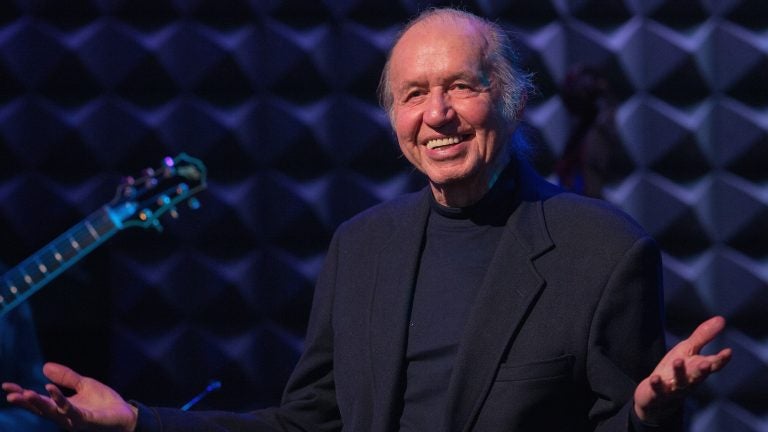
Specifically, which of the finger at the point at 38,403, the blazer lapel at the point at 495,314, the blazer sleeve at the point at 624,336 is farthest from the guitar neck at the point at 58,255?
the blazer sleeve at the point at 624,336

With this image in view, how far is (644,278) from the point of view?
1679 millimetres

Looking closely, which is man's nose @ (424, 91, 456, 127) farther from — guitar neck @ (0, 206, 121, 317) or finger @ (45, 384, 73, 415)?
guitar neck @ (0, 206, 121, 317)

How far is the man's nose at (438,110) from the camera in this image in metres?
1.80

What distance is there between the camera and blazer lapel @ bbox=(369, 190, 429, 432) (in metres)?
1.76

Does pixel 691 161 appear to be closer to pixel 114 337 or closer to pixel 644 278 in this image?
pixel 644 278

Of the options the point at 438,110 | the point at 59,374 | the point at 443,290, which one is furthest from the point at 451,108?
the point at 59,374

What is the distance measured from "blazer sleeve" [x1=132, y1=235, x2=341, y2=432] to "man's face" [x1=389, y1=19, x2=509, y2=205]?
34cm

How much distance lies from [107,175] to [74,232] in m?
0.54

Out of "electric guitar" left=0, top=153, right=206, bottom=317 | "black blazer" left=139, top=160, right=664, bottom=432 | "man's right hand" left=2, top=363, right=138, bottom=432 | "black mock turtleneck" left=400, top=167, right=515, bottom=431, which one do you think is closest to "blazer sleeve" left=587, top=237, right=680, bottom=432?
"black blazer" left=139, top=160, right=664, bottom=432

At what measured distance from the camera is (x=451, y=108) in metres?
1.81

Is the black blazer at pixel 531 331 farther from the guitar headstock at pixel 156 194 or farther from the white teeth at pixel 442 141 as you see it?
the guitar headstock at pixel 156 194

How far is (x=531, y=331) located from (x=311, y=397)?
52 cm

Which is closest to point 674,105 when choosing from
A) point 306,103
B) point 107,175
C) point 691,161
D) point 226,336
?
point 691,161

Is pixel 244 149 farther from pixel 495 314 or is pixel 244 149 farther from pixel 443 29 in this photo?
pixel 495 314
